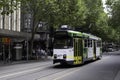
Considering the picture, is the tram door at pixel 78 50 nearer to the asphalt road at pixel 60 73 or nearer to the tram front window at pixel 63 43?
the tram front window at pixel 63 43

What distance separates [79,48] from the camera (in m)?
31.1

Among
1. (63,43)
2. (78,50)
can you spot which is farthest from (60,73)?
(78,50)

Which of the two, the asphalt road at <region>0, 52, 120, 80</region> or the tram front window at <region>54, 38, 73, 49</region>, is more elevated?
the tram front window at <region>54, 38, 73, 49</region>

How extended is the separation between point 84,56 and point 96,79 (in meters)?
13.0

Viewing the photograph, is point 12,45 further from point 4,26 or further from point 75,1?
point 75,1

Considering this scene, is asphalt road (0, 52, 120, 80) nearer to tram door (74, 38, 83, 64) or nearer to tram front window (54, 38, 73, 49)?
tram door (74, 38, 83, 64)

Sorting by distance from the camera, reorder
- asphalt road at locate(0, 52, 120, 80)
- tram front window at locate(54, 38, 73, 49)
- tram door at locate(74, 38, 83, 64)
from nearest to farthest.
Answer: asphalt road at locate(0, 52, 120, 80), tram front window at locate(54, 38, 73, 49), tram door at locate(74, 38, 83, 64)

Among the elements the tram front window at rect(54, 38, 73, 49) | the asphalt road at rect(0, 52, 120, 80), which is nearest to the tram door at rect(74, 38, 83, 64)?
the tram front window at rect(54, 38, 73, 49)

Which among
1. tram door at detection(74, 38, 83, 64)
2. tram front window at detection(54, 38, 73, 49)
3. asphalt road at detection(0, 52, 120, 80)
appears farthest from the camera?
tram door at detection(74, 38, 83, 64)

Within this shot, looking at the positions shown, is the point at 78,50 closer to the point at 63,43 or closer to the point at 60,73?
the point at 63,43

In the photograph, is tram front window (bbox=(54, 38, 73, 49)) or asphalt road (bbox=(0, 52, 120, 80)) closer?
asphalt road (bbox=(0, 52, 120, 80))

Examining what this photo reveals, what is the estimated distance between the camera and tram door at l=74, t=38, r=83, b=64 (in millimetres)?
30080

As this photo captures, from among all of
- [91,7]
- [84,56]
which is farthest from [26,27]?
[84,56]

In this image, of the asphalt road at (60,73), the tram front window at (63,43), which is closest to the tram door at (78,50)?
the tram front window at (63,43)
